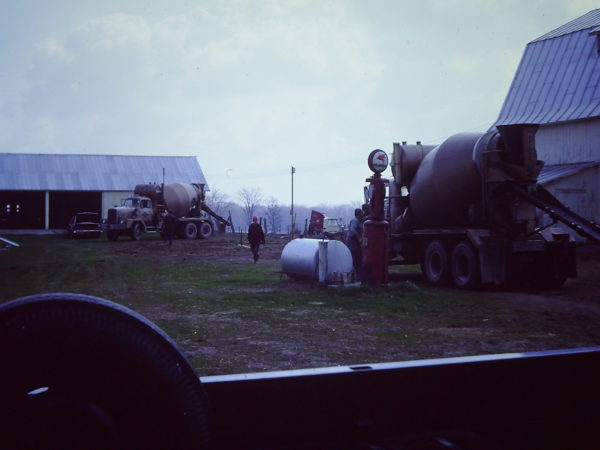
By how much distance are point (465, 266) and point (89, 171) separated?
50096mm

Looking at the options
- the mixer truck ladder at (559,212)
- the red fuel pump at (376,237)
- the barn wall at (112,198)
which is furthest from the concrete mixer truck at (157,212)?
the mixer truck ladder at (559,212)

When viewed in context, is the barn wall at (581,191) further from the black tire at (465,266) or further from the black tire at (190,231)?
the black tire at (190,231)

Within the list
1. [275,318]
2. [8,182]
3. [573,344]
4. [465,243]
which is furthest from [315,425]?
[8,182]

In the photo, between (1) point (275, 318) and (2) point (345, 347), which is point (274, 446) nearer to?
(2) point (345, 347)

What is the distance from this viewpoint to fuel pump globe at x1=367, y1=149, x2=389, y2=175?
14945 millimetres

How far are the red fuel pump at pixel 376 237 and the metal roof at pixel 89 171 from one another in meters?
45.7

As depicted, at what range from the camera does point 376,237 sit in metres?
14.9

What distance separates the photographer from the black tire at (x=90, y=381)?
1854mm

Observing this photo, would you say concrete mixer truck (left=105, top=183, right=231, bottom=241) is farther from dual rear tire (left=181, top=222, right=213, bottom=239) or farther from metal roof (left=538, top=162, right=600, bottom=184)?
metal roof (left=538, top=162, right=600, bottom=184)

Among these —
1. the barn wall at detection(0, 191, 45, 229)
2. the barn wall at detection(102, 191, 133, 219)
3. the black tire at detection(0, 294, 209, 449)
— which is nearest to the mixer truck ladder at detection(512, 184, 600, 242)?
the black tire at detection(0, 294, 209, 449)

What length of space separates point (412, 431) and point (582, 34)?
31.3 m

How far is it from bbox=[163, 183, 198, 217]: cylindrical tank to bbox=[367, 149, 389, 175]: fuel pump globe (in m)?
30.9

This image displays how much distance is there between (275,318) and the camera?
1081cm

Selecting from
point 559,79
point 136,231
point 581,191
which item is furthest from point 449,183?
point 136,231
